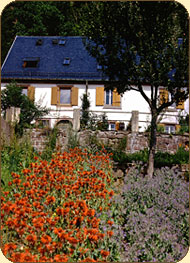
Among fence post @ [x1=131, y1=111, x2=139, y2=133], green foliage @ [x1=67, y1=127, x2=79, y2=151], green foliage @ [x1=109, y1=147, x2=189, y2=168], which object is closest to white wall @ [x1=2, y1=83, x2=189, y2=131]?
fence post @ [x1=131, y1=111, x2=139, y2=133]

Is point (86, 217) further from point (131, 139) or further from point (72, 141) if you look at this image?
point (131, 139)

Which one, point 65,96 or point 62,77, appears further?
point 65,96

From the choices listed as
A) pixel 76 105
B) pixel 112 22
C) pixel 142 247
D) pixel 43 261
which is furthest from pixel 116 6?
pixel 76 105

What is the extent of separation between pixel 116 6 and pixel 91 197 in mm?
4345

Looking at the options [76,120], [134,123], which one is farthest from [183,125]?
[76,120]

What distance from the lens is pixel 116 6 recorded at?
A: 728 centimetres

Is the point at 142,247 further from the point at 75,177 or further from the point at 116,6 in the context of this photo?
the point at 116,6

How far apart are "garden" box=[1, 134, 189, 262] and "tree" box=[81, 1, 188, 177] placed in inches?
72.0

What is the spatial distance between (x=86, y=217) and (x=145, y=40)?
445 centimetres

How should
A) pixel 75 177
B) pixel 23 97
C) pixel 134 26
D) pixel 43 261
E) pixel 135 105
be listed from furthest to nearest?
pixel 135 105, pixel 23 97, pixel 134 26, pixel 75 177, pixel 43 261

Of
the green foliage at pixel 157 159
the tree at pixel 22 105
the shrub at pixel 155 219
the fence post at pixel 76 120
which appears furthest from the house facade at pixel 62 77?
the shrub at pixel 155 219

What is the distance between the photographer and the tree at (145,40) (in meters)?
7.05

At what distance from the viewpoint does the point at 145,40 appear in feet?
23.4

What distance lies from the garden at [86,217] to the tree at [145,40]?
6.00 feet
